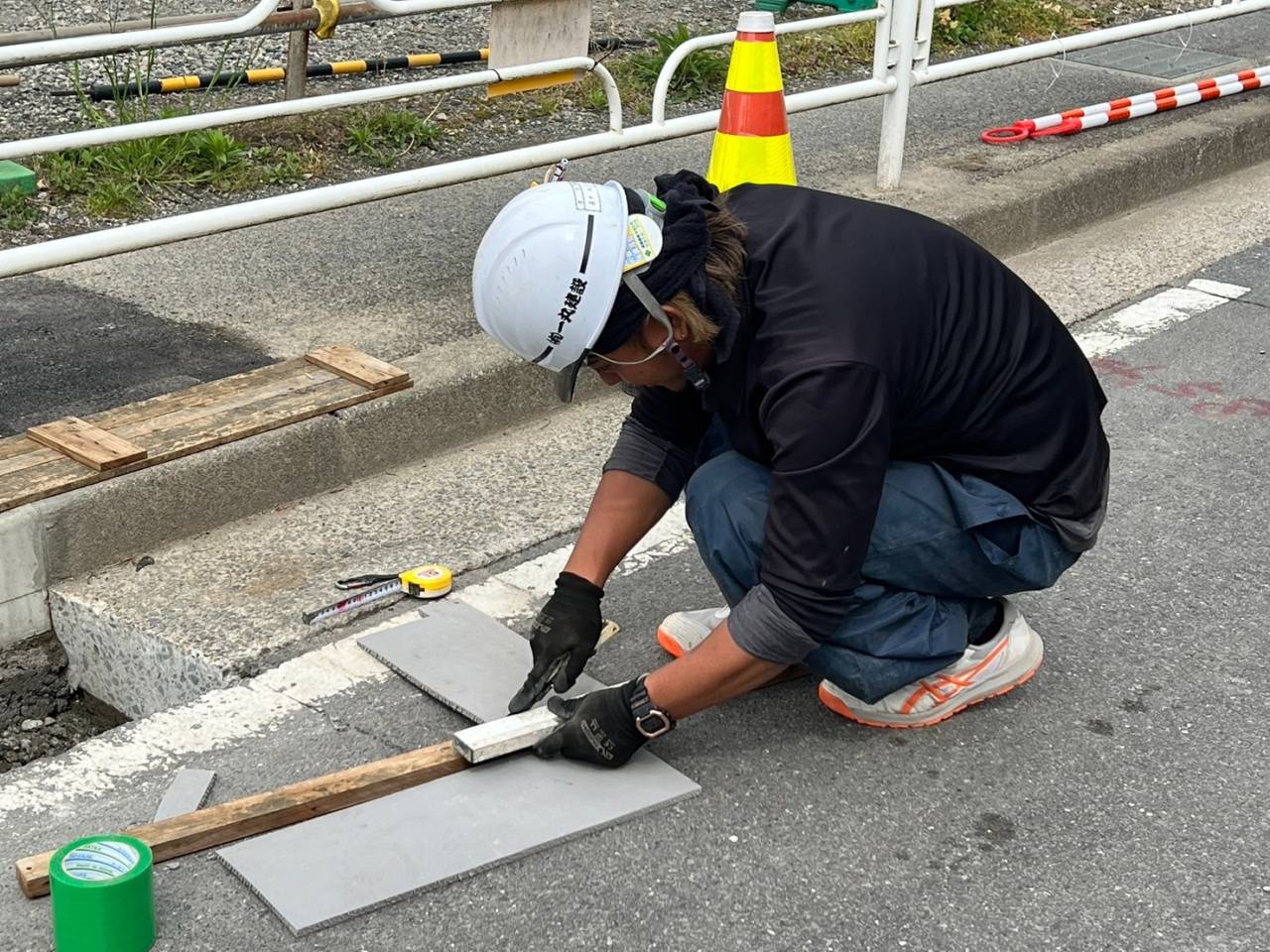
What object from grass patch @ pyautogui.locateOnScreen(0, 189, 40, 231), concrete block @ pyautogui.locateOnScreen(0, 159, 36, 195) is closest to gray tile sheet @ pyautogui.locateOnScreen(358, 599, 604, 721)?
grass patch @ pyautogui.locateOnScreen(0, 189, 40, 231)

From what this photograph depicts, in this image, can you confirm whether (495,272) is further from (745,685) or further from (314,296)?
(314,296)

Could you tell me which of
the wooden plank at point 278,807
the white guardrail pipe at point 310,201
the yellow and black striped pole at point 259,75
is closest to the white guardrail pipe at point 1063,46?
the white guardrail pipe at point 310,201

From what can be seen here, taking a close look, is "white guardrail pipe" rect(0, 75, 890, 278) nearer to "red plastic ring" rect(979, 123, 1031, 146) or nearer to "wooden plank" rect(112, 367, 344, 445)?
"wooden plank" rect(112, 367, 344, 445)

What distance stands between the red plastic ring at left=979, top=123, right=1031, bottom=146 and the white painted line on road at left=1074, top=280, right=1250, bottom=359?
4.16 feet

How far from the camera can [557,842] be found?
2529mm

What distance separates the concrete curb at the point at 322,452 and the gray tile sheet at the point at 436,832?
103 centimetres

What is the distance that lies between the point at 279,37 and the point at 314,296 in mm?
4255

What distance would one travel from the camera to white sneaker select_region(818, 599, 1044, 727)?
2.85 m

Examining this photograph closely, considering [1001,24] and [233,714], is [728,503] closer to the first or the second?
[233,714]

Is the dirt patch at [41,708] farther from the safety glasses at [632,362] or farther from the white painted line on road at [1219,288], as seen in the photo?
the white painted line on road at [1219,288]

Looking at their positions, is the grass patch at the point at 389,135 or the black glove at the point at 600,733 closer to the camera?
the black glove at the point at 600,733

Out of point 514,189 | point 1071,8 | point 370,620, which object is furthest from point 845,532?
point 1071,8

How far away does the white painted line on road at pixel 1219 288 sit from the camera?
520 cm

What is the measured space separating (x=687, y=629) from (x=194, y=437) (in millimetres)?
1199
